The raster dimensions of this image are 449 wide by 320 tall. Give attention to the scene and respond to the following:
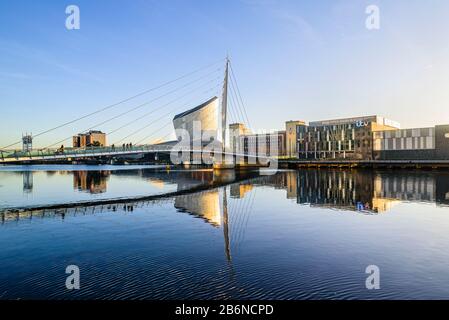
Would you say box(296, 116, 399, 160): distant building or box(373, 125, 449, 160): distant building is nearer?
box(373, 125, 449, 160): distant building

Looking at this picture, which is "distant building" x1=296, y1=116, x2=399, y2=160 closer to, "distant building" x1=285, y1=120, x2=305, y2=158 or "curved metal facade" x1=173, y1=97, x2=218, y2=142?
"distant building" x1=285, y1=120, x2=305, y2=158

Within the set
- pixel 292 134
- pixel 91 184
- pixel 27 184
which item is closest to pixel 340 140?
pixel 292 134

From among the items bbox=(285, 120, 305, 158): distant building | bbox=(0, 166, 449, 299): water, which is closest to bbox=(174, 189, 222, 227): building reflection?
bbox=(0, 166, 449, 299): water

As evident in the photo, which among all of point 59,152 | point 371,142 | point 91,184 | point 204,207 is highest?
point 371,142

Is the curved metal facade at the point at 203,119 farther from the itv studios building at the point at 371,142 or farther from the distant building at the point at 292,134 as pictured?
the distant building at the point at 292,134

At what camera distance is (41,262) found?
1031cm

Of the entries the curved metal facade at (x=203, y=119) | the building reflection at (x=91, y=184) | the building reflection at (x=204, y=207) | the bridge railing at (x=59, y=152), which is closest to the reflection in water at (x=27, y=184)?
the bridge railing at (x=59, y=152)

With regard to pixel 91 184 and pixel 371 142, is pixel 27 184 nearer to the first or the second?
pixel 91 184

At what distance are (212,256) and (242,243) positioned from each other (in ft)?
6.87

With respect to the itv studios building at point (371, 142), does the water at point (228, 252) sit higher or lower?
lower

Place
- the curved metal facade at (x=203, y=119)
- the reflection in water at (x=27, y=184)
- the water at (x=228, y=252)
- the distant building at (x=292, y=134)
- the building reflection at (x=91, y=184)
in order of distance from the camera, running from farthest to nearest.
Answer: the distant building at (x=292, y=134) < the curved metal facade at (x=203, y=119) < the building reflection at (x=91, y=184) < the reflection in water at (x=27, y=184) < the water at (x=228, y=252)

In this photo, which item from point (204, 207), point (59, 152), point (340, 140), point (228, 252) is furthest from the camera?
point (340, 140)

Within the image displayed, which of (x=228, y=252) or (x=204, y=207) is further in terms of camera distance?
(x=204, y=207)
